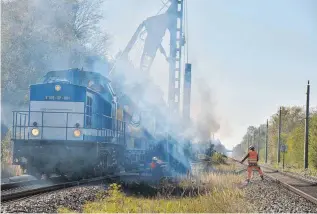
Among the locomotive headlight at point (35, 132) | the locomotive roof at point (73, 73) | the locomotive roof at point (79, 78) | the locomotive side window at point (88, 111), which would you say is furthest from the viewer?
the locomotive roof at point (73, 73)

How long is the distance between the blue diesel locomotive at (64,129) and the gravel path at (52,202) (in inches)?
133

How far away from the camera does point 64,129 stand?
16750 mm

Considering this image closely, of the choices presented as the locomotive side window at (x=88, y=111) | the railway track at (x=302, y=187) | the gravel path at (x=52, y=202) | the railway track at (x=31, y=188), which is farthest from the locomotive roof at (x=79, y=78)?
the railway track at (x=302, y=187)

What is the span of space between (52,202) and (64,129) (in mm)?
6183

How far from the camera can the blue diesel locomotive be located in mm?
16156

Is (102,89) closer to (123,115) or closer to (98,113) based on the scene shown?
(98,113)

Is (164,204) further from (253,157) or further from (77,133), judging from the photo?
(253,157)

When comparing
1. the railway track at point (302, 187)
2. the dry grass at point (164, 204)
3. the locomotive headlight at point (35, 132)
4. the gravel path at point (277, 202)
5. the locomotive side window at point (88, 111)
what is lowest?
the railway track at point (302, 187)

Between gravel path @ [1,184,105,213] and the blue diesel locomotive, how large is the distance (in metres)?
3.37

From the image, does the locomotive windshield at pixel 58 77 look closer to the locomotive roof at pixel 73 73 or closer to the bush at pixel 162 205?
the locomotive roof at pixel 73 73

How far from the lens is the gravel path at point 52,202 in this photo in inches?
386

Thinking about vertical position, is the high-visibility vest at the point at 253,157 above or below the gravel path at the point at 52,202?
above

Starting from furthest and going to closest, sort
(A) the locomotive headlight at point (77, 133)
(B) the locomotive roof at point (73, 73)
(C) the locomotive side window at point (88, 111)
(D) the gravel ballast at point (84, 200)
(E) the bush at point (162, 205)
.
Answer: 1. (B) the locomotive roof at point (73, 73)
2. (C) the locomotive side window at point (88, 111)
3. (A) the locomotive headlight at point (77, 133)
4. (E) the bush at point (162, 205)
5. (D) the gravel ballast at point (84, 200)

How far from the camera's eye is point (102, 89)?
19281 millimetres
